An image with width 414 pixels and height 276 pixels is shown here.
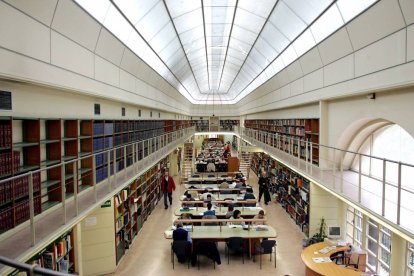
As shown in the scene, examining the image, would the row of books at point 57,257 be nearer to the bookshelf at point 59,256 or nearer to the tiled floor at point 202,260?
the bookshelf at point 59,256

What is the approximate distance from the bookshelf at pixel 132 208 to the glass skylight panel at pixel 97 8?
167 inches

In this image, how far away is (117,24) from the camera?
7.04 m

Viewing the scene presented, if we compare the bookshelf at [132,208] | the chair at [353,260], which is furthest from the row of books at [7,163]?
the chair at [353,260]

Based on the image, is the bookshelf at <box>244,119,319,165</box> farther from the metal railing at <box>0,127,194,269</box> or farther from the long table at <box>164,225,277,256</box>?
the metal railing at <box>0,127,194,269</box>

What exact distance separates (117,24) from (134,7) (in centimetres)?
63

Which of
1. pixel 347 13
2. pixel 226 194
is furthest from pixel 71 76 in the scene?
pixel 226 194

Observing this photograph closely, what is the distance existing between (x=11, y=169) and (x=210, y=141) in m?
38.1

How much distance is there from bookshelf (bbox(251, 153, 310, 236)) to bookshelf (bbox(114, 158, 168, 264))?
5.45m

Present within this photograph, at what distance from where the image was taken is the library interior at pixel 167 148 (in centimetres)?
429

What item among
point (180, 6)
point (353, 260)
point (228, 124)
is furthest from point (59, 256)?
point (228, 124)

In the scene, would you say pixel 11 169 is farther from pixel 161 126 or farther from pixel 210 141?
pixel 210 141

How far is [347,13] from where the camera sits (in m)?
6.03

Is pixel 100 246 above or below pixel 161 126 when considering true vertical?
below

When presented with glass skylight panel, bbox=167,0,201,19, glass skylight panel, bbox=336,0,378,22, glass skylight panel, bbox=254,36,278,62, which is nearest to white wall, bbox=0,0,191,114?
glass skylight panel, bbox=167,0,201,19
